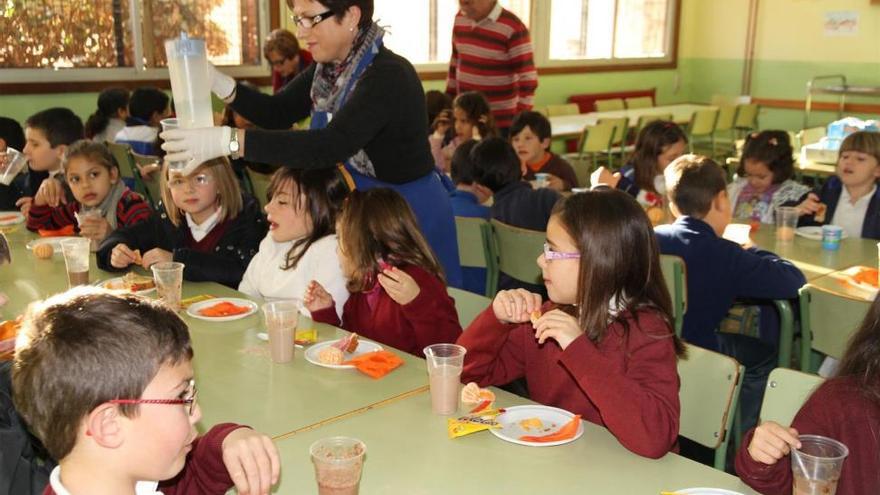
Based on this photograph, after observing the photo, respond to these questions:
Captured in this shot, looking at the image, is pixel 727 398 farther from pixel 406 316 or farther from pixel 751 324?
pixel 751 324

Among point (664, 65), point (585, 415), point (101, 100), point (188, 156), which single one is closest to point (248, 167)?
point (101, 100)

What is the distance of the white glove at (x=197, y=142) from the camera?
8.45 ft

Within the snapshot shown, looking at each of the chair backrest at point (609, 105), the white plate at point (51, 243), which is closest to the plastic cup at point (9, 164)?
the white plate at point (51, 243)

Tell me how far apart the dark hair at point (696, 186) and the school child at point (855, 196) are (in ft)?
3.89

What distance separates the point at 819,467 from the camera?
4.87ft

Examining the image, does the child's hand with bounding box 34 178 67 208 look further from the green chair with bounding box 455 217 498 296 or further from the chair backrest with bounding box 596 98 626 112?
the chair backrest with bounding box 596 98 626 112

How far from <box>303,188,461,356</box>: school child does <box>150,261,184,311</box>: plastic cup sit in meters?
0.44

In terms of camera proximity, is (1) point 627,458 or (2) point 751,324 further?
(2) point 751,324

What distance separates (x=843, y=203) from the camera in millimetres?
4637

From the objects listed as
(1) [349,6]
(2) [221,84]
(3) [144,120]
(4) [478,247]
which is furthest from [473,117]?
(1) [349,6]

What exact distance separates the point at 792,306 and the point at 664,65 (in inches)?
385

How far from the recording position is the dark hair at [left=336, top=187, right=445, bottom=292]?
8.98 ft

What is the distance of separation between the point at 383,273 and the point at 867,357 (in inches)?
54.0

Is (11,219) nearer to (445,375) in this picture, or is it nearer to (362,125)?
(362,125)
